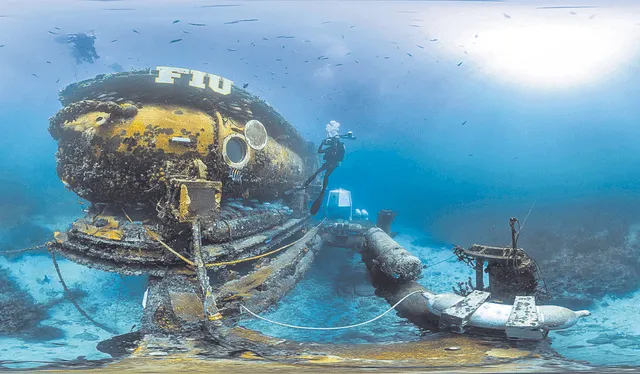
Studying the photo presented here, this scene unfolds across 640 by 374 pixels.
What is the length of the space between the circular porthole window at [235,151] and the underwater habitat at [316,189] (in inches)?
1.7

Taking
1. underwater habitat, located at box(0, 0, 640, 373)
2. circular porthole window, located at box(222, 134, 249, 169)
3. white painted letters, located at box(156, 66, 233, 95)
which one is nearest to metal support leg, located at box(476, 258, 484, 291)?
underwater habitat, located at box(0, 0, 640, 373)

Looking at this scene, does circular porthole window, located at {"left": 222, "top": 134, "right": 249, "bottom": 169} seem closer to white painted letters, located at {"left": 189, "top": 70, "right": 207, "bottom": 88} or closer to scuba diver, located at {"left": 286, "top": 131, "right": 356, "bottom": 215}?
scuba diver, located at {"left": 286, "top": 131, "right": 356, "bottom": 215}

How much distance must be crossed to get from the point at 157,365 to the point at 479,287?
17.1ft

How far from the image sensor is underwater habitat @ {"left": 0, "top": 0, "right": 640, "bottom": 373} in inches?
130

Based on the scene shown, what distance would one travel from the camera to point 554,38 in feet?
11.3

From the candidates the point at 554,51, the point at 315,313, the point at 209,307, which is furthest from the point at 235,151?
the point at 554,51

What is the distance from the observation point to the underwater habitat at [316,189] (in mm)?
3295

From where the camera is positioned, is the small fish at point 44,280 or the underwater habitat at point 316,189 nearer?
the underwater habitat at point 316,189

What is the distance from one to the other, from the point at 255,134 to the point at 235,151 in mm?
669

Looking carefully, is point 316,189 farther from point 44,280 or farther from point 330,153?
point 44,280

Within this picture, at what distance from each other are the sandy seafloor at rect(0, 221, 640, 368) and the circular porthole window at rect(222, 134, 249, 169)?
102 inches

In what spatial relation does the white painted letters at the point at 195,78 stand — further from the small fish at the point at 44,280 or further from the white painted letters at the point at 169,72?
the small fish at the point at 44,280

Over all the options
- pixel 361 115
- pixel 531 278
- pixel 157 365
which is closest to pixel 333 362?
pixel 157 365

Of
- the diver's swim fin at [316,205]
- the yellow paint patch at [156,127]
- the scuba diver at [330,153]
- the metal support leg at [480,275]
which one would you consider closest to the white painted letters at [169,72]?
the yellow paint patch at [156,127]
